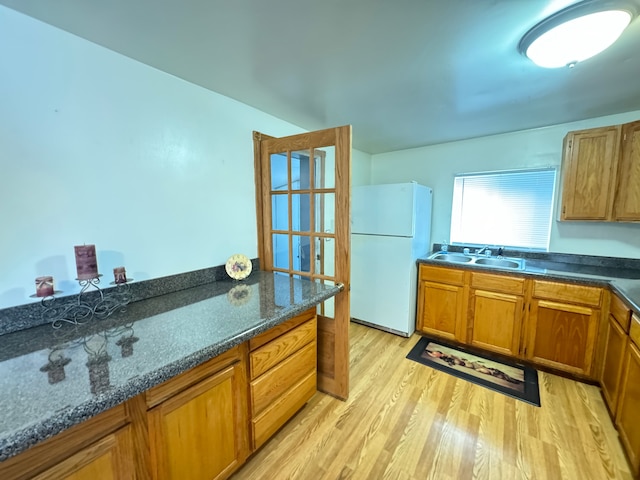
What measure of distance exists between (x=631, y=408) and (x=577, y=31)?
1901 mm

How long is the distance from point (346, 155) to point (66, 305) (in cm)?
164

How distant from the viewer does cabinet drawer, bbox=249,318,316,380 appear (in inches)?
51.7

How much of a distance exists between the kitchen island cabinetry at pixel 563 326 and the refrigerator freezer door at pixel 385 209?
118 centimetres

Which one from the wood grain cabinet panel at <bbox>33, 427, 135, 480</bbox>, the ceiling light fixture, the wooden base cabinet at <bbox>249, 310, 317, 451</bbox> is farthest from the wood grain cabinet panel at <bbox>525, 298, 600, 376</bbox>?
the wood grain cabinet panel at <bbox>33, 427, 135, 480</bbox>

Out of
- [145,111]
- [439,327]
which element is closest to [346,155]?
[145,111]

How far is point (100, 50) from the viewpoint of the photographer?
128 centimetres

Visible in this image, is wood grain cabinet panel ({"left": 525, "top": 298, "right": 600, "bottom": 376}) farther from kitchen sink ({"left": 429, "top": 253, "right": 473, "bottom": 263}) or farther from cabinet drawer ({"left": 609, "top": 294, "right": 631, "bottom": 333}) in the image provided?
kitchen sink ({"left": 429, "top": 253, "right": 473, "bottom": 263})

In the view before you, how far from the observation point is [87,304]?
1269mm

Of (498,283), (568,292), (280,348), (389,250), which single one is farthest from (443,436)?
(389,250)

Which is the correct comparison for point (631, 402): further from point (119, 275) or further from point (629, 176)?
point (119, 275)

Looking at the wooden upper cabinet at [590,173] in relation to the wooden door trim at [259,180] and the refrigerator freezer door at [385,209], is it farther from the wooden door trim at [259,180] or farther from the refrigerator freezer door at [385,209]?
the wooden door trim at [259,180]

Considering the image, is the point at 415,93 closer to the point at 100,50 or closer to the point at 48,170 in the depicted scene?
the point at 100,50

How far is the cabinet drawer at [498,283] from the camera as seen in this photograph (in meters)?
2.22

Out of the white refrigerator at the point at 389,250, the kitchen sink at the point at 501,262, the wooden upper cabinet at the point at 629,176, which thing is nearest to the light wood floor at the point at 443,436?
the white refrigerator at the point at 389,250
